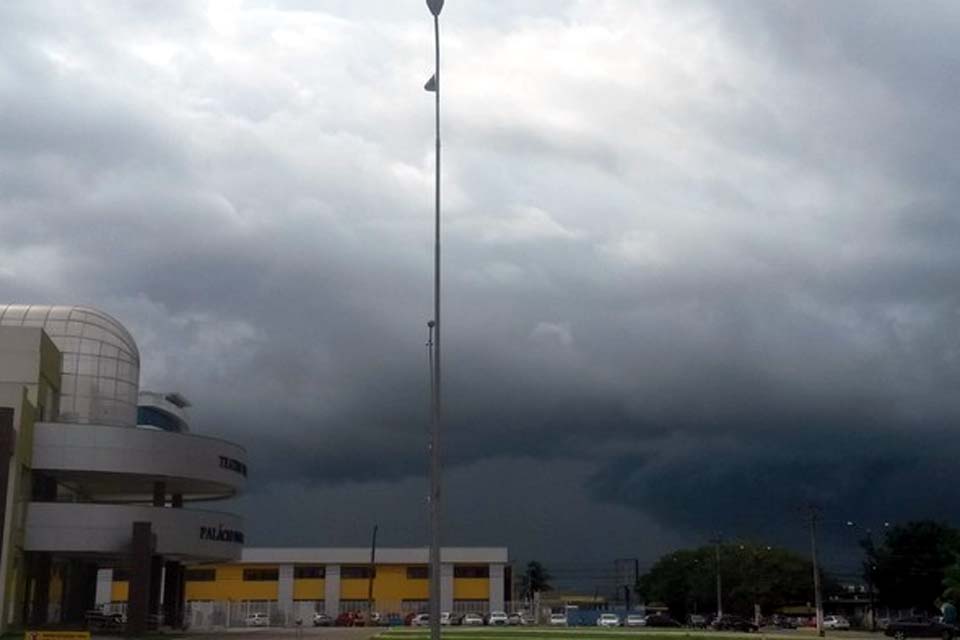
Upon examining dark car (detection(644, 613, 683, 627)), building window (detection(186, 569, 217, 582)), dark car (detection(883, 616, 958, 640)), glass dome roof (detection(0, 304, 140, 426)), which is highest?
glass dome roof (detection(0, 304, 140, 426))

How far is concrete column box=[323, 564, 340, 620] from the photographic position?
137 metres

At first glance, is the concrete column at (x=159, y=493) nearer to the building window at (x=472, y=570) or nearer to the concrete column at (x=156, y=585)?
the concrete column at (x=156, y=585)

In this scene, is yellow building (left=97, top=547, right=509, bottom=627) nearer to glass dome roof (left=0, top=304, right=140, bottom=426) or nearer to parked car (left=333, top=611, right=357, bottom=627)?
parked car (left=333, top=611, right=357, bottom=627)

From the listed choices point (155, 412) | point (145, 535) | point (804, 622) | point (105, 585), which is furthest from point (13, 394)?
point (804, 622)

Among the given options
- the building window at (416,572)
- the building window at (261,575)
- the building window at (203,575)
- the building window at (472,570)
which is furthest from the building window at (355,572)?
the building window at (203,575)

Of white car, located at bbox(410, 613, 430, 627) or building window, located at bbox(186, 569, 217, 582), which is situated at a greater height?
building window, located at bbox(186, 569, 217, 582)

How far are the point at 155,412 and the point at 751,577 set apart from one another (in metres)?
82.3

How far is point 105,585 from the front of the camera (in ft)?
441

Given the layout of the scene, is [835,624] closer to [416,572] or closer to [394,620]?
[416,572]

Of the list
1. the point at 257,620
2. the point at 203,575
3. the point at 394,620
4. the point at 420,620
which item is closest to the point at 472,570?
the point at 394,620

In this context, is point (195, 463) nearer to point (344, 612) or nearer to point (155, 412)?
point (155, 412)

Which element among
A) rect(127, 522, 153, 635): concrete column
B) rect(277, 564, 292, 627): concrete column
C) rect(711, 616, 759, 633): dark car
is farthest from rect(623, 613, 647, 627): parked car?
rect(127, 522, 153, 635): concrete column

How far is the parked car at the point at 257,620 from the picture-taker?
375 ft

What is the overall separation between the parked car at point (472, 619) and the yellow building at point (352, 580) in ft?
27.5
